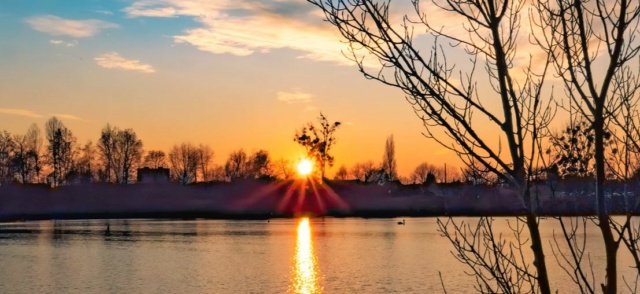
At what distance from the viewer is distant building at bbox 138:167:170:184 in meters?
161

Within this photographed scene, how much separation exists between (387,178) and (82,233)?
70697 mm

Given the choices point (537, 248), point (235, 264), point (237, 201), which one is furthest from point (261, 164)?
point (537, 248)

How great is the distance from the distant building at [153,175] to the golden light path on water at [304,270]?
89.1 m

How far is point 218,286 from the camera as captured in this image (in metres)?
42.6

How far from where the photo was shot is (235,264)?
54.8m

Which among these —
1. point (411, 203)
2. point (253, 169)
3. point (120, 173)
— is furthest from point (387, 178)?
point (120, 173)

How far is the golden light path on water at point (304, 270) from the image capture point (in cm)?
4166

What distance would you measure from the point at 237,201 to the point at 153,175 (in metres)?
33.2

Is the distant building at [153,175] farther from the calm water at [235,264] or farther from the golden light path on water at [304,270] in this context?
the golden light path on water at [304,270]

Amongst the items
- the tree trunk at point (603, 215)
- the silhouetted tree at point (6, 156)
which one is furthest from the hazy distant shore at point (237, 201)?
the tree trunk at point (603, 215)

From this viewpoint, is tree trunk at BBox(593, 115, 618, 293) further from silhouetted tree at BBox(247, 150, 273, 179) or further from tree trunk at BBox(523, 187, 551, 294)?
silhouetted tree at BBox(247, 150, 273, 179)

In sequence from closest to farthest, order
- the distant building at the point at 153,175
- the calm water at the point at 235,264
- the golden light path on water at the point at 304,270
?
the golden light path on water at the point at 304,270, the calm water at the point at 235,264, the distant building at the point at 153,175

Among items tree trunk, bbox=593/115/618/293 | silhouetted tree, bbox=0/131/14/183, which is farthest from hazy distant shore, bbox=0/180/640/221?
tree trunk, bbox=593/115/618/293

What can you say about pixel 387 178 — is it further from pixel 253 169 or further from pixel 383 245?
pixel 383 245
